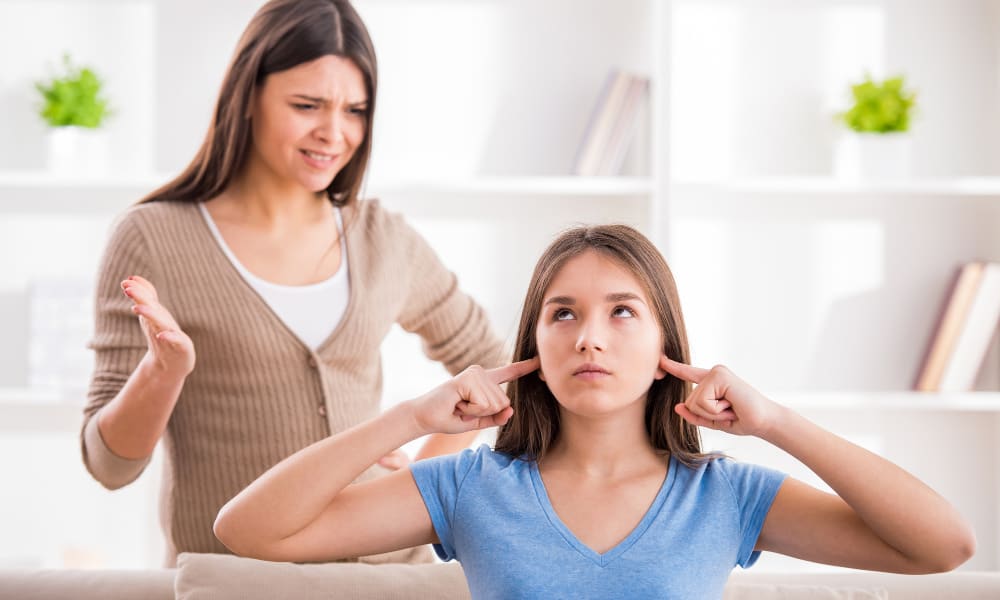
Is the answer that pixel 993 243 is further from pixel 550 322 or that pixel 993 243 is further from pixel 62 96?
pixel 62 96

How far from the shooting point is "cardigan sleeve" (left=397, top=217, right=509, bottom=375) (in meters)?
1.88

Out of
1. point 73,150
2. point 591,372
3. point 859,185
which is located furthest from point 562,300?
point 73,150

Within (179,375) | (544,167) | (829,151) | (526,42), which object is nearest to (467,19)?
(526,42)

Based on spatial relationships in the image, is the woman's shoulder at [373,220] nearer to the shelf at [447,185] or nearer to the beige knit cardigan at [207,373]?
the beige knit cardigan at [207,373]

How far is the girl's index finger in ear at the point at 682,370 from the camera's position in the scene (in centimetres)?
129

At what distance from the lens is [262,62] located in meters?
1.64

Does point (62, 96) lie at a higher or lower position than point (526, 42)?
lower

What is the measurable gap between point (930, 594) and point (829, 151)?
162 cm

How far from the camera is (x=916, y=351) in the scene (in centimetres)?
293

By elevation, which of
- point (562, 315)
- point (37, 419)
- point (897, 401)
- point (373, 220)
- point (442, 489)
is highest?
point (373, 220)

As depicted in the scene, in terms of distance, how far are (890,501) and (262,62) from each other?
1130 mm

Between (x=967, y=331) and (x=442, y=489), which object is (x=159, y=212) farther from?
(x=967, y=331)

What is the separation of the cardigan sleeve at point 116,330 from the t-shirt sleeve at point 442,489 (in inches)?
20.7

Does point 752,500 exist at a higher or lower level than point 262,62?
lower
